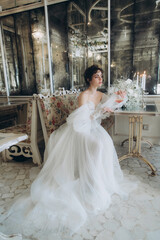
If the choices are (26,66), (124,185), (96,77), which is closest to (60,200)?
(124,185)

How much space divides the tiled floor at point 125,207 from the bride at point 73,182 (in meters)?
0.10

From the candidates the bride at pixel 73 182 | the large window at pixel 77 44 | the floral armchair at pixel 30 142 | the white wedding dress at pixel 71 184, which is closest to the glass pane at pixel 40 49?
the large window at pixel 77 44

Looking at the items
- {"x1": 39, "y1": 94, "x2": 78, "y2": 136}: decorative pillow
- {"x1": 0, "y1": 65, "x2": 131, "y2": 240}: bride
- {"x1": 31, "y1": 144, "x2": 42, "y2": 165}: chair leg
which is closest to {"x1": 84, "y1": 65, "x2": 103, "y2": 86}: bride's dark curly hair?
{"x1": 0, "y1": 65, "x2": 131, "y2": 240}: bride

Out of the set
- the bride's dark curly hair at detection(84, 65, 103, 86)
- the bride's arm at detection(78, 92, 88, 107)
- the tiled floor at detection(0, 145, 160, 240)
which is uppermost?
the bride's dark curly hair at detection(84, 65, 103, 86)

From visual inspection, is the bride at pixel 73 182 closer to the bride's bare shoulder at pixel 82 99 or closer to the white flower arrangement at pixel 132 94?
the bride's bare shoulder at pixel 82 99

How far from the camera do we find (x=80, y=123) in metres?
1.85

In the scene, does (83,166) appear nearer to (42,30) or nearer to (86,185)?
(86,185)

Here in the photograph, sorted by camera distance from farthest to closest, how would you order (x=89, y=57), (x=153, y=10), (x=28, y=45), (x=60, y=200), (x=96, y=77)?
(x=28, y=45) → (x=89, y=57) → (x=153, y=10) → (x=96, y=77) → (x=60, y=200)

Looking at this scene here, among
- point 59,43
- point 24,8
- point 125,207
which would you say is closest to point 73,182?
point 125,207

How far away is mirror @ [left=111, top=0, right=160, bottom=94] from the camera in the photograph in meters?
2.66

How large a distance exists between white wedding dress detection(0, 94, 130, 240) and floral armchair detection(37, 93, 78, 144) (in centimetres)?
20

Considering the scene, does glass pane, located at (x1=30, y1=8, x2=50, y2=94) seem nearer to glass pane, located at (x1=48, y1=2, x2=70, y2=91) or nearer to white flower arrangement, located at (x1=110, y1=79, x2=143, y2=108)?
glass pane, located at (x1=48, y1=2, x2=70, y2=91)

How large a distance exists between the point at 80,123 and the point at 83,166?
47 cm

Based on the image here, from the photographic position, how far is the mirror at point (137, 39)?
2.66 metres
